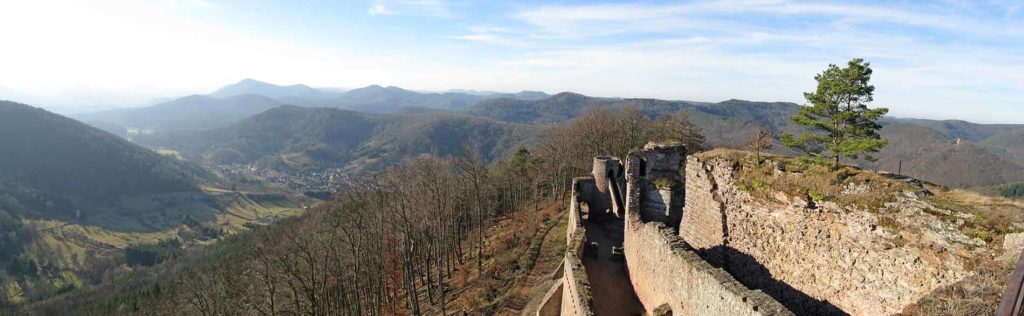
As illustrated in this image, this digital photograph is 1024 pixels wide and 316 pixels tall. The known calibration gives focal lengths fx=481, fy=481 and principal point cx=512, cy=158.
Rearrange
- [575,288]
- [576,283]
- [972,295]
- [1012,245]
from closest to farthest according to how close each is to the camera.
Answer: [972,295] < [1012,245] < [575,288] < [576,283]

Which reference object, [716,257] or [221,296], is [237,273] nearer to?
Result: [221,296]

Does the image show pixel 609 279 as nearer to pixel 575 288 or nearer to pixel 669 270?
pixel 575 288

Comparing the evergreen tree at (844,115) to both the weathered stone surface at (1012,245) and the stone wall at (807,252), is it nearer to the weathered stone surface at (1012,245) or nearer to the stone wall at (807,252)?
the stone wall at (807,252)

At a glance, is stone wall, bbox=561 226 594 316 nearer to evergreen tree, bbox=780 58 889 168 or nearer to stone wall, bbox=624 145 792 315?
stone wall, bbox=624 145 792 315

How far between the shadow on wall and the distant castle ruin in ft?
0.10

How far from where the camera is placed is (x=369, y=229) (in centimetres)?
3766

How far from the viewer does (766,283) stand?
15062mm

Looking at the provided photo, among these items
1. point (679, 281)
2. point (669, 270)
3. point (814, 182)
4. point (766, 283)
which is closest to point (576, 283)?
point (669, 270)

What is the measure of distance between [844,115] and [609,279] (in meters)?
11.1

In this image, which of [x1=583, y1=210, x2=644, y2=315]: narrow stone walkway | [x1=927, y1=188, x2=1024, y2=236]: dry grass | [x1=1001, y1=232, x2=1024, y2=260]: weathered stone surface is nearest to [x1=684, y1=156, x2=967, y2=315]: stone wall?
[x1=1001, y1=232, x2=1024, y2=260]: weathered stone surface

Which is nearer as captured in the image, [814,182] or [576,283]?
[814,182]

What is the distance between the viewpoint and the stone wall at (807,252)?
11.1 m

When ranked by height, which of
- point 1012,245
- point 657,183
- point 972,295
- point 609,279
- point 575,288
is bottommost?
point 609,279

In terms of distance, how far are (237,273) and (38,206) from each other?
203360 mm
